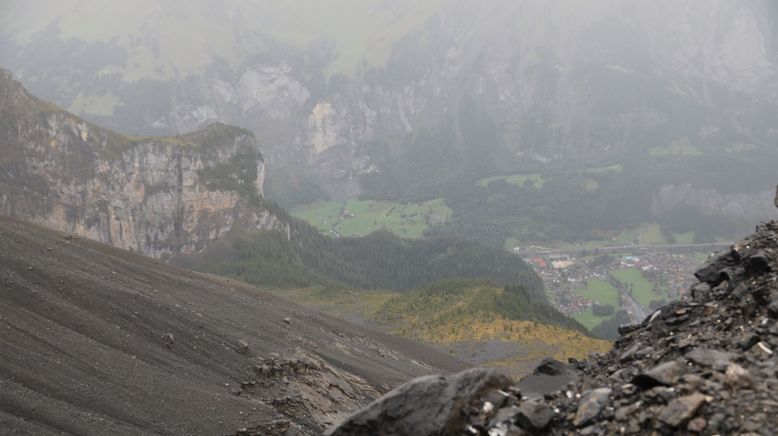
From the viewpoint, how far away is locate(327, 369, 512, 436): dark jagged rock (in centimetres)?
2233

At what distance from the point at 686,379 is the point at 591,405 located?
2.89 metres

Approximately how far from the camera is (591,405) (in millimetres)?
20578

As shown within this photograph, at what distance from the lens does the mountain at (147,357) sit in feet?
128

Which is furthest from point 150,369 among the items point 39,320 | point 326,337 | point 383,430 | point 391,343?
point 391,343

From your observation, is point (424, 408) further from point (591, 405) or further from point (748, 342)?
point (748, 342)

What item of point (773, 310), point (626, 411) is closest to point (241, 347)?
point (626, 411)

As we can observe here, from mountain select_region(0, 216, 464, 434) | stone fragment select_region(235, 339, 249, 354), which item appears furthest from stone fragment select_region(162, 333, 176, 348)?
stone fragment select_region(235, 339, 249, 354)

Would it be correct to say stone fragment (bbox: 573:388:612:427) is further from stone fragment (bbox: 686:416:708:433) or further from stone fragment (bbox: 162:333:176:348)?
stone fragment (bbox: 162:333:176:348)

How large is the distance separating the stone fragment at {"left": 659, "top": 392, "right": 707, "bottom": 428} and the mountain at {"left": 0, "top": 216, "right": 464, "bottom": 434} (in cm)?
2991

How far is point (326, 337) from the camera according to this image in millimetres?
78750

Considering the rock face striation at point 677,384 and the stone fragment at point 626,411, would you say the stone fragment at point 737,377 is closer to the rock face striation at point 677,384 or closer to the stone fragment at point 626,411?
the rock face striation at point 677,384

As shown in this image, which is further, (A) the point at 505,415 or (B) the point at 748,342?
(A) the point at 505,415

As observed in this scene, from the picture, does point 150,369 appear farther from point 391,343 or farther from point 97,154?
point 97,154

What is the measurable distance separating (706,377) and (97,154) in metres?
194
